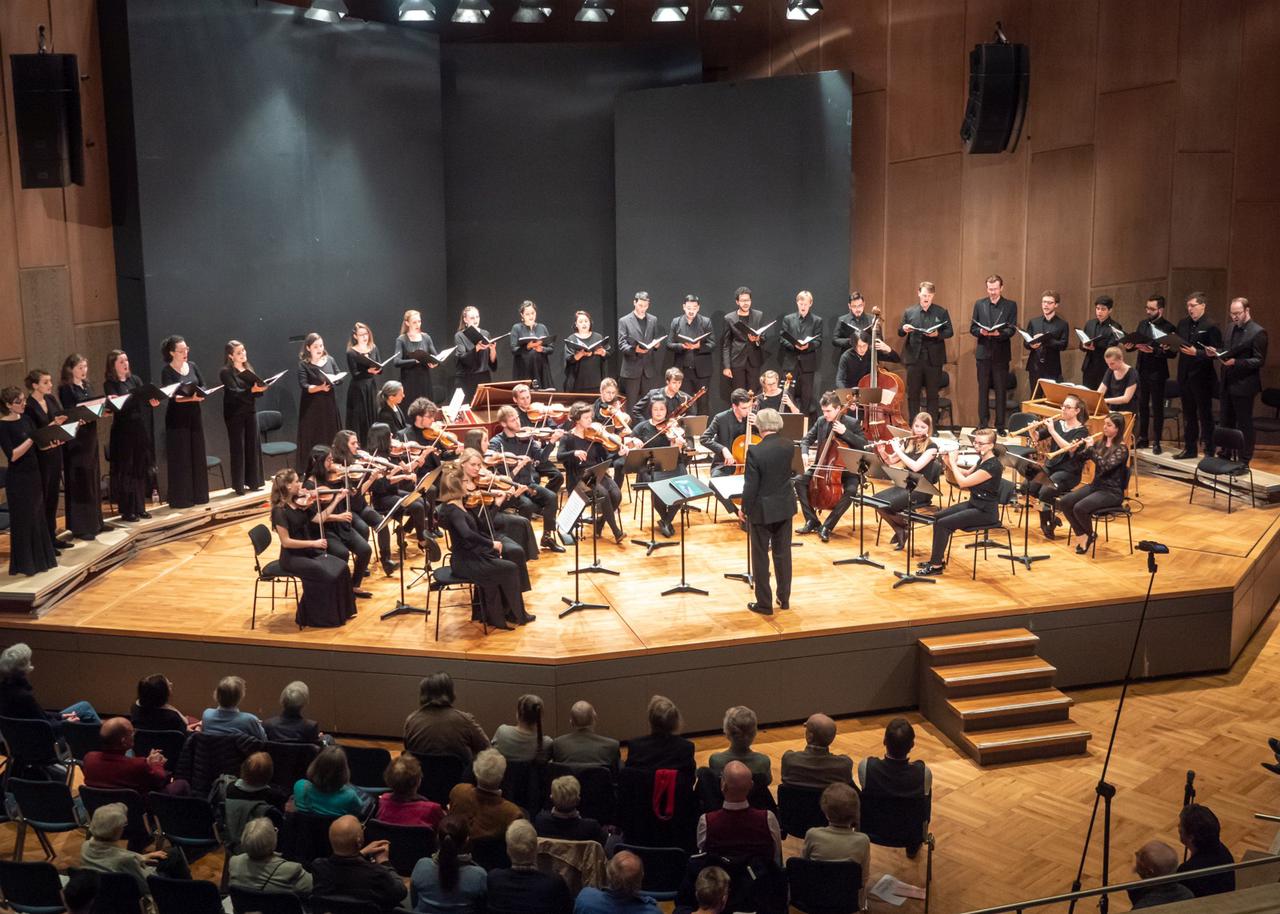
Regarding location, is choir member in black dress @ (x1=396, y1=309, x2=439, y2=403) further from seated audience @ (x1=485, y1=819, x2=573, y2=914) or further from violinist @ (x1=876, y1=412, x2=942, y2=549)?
seated audience @ (x1=485, y1=819, x2=573, y2=914)

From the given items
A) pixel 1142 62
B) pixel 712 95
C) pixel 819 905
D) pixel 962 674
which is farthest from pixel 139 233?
pixel 1142 62

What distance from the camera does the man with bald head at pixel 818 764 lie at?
602cm

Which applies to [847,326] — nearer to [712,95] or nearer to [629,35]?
[712,95]

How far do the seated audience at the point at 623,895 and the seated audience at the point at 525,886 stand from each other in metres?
0.12

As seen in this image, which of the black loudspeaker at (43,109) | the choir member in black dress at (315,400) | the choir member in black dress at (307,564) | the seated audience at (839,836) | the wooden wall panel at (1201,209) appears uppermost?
the black loudspeaker at (43,109)

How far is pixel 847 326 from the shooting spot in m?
13.5

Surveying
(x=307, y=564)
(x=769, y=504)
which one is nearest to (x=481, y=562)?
(x=307, y=564)

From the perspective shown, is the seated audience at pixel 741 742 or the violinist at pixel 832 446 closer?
the seated audience at pixel 741 742

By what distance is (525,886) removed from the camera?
4.84 metres

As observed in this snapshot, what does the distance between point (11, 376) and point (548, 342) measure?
5.12 metres

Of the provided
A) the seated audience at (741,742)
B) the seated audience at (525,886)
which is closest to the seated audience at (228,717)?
the seated audience at (525,886)

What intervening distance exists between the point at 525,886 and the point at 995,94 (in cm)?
990

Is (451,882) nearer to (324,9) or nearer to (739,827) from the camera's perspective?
(739,827)

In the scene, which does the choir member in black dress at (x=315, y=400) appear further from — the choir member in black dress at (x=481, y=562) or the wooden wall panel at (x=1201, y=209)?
the wooden wall panel at (x=1201, y=209)
